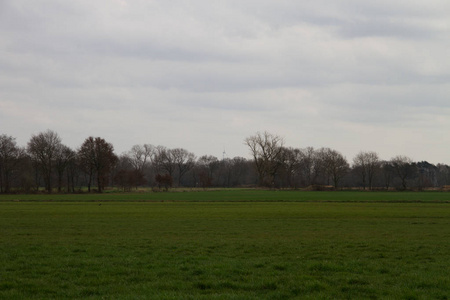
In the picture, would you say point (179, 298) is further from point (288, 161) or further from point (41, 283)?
point (288, 161)

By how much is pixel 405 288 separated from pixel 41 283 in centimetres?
869

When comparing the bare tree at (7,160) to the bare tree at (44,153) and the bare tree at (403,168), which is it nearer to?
the bare tree at (44,153)

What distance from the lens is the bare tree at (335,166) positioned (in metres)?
164

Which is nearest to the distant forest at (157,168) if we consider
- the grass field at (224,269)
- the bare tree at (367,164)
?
the bare tree at (367,164)

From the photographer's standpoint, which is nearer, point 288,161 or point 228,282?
point 228,282

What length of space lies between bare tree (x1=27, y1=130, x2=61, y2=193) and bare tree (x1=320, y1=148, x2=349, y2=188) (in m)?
100

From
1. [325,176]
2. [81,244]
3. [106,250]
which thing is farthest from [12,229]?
[325,176]

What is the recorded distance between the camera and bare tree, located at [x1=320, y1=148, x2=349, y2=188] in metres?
164

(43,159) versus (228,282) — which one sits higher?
(43,159)

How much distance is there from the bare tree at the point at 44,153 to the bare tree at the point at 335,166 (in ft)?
329

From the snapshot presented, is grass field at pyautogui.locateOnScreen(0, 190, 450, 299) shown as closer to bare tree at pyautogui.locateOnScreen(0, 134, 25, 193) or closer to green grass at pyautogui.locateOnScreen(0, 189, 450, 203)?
green grass at pyautogui.locateOnScreen(0, 189, 450, 203)

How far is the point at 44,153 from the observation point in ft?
404

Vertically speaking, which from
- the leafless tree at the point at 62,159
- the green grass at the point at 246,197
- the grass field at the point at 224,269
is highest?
the leafless tree at the point at 62,159

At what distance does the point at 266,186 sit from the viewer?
6107 inches
